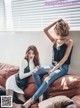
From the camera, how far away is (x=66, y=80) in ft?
7.58

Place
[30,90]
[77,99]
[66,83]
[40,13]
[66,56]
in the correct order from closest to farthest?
1. [77,99]
2. [66,83]
3. [66,56]
4. [30,90]
5. [40,13]

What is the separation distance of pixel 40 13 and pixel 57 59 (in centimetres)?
67

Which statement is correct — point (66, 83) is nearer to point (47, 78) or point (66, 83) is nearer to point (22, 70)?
point (47, 78)

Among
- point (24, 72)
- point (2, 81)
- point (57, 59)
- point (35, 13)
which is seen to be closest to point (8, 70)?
point (2, 81)

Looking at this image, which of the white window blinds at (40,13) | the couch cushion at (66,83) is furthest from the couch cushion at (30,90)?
the white window blinds at (40,13)

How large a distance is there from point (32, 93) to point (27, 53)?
1.63ft

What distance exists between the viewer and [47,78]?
2.41 m

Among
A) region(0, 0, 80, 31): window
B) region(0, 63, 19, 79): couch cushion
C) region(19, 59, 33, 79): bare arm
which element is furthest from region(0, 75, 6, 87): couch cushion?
region(0, 0, 80, 31): window

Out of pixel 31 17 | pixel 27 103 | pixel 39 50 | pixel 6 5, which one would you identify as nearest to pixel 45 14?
pixel 31 17

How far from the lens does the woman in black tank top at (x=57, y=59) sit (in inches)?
93.7

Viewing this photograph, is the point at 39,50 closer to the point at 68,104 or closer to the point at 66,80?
the point at 66,80

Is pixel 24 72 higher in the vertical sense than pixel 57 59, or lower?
lower

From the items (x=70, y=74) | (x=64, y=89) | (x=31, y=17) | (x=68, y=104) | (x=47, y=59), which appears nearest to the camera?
(x=68, y=104)

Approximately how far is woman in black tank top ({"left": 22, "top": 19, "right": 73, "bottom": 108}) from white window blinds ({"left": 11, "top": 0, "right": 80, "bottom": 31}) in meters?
0.17
